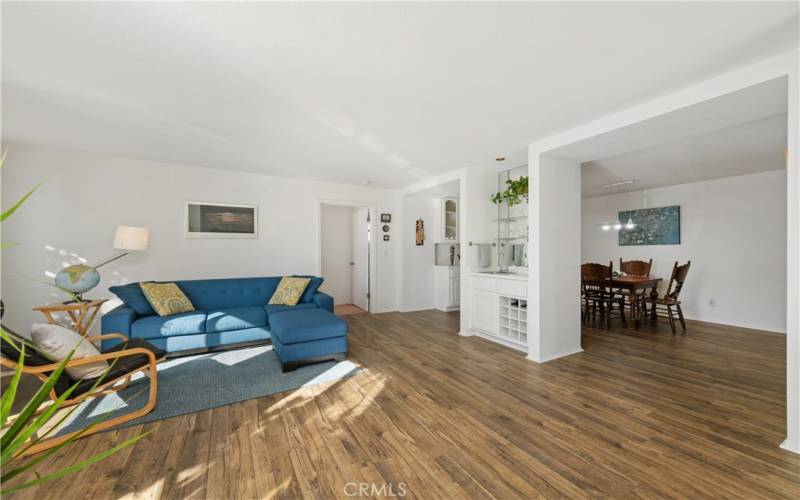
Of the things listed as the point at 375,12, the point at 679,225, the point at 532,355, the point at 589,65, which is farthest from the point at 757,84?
the point at 679,225

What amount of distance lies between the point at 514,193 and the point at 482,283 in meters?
1.24

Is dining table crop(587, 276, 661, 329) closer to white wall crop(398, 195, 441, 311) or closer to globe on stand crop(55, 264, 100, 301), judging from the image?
white wall crop(398, 195, 441, 311)

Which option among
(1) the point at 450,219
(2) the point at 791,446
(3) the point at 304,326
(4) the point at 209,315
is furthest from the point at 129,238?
(2) the point at 791,446

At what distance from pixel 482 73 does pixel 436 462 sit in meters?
2.49

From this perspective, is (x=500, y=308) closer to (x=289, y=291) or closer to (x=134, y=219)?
(x=289, y=291)

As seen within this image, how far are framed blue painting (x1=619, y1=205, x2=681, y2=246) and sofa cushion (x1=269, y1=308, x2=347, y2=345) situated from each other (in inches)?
227

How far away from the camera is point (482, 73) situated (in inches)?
91.7

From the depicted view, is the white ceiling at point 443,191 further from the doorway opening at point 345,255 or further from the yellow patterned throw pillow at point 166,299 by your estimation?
the yellow patterned throw pillow at point 166,299

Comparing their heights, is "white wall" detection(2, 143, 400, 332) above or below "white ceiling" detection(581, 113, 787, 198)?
below

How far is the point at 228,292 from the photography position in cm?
444

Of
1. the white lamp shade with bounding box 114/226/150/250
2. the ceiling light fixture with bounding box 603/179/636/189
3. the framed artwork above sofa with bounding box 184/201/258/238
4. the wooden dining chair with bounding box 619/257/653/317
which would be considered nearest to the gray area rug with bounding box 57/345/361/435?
the white lamp shade with bounding box 114/226/150/250

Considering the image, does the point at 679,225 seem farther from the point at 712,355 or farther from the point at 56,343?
the point at 56,343

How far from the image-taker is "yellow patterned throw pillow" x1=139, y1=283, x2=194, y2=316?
3793 millimetres

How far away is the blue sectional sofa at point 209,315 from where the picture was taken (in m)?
3.55
